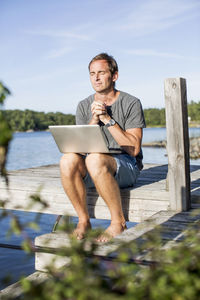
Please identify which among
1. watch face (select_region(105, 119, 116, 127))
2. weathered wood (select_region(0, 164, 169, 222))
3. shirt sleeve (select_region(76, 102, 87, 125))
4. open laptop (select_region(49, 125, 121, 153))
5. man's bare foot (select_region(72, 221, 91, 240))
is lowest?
man's bare foot (select_region(72, 221, 91, 240))

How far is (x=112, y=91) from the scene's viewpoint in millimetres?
3648

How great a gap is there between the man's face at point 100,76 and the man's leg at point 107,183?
733 millimetres

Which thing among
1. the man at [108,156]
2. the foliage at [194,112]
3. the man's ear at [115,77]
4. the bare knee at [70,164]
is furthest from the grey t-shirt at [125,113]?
the foliage at [194,112]

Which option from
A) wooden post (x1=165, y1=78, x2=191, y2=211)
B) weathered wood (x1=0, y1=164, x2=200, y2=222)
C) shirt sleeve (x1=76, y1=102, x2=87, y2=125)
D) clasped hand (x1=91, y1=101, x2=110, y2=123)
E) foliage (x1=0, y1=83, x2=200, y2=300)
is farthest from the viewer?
shirt sleeve (x1=76, y1=102, x2=87, y2=125)

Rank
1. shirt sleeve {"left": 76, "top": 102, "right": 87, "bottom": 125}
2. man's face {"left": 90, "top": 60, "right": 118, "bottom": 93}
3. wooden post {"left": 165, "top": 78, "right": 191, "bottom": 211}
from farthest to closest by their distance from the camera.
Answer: shirt sleeve {"left": 76, "top": 102, "right": 87, "bottom": 125}, man's face {"left": 90, "top": 60, "right": 118, "bottom": 93}, wooden post {"left": 165, "top": 78, "right": 191, "bottom": 211}

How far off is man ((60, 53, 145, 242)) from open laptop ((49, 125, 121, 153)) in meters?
0.06

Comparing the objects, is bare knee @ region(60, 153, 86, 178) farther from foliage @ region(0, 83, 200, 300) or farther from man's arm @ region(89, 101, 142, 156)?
foliage @ region(0, 83, 200, 300)

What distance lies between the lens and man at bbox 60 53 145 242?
3080 millimetres

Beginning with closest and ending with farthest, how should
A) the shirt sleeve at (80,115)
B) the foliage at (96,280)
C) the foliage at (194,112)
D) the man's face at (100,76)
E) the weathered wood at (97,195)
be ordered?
the foliage at (96,280) < the weathered wood at (97,195) < the man's face at (100,76) < the shirt sleeve at (80,115) < the foliage at (194,112)

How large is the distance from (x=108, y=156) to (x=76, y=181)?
1.13 feet

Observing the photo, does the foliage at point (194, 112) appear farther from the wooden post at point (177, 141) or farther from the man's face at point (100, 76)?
the wooden post at point (177, 141)

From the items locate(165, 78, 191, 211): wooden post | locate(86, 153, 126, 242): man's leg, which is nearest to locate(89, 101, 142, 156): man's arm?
locate(86, 153, 126, 242): man's leg

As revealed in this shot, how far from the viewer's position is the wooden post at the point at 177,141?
2943 mm

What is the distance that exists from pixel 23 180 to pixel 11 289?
222 centimetres
